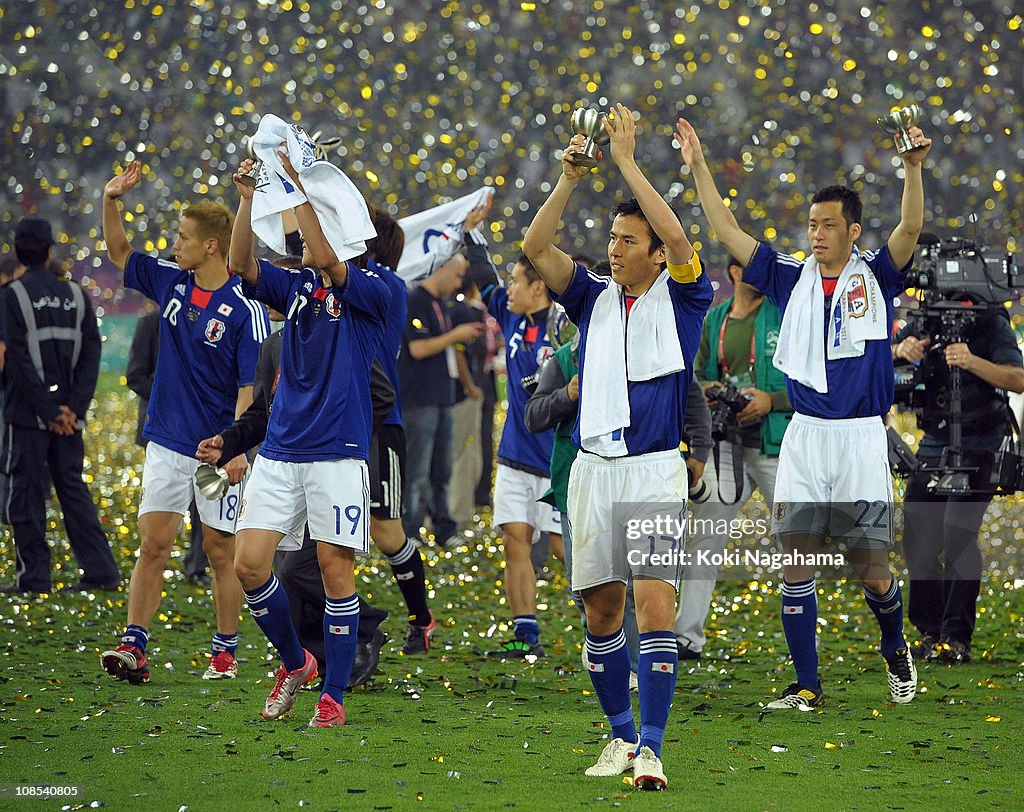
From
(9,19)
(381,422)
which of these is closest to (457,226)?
(381,422)

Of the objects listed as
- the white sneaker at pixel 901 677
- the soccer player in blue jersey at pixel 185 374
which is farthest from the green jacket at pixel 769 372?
the soccer player in blue jersey at pixel 185 374

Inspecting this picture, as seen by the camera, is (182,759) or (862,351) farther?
(862,351)

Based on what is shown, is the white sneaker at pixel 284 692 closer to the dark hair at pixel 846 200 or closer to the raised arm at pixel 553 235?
→ the raised arm at pixel 553 235

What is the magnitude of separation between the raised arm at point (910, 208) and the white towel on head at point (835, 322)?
0.17m

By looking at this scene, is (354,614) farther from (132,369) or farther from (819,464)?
(132,369)

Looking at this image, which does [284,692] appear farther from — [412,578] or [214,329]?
[214,329]

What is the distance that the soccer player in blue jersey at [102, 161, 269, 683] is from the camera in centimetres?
718

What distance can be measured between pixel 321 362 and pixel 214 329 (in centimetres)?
127

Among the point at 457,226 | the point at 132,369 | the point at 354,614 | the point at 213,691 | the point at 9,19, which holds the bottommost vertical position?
the point at 213,691

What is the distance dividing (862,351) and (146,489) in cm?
348

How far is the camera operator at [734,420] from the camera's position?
7.86 m

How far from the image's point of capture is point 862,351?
6.61 metres

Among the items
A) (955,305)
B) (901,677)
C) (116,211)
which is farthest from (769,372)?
(116,211)

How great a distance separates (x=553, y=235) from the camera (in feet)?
17.2
